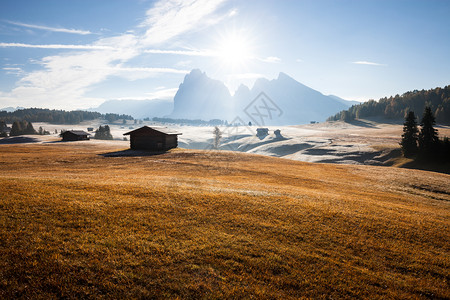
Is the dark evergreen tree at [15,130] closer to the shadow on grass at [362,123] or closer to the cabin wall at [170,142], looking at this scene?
the cabin wall at [170,142]

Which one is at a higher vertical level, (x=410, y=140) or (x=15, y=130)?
(x=15, y=130)

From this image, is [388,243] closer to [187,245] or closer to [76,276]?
[187,245]

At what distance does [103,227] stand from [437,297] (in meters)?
13.6

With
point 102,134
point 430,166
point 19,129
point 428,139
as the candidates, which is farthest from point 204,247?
point 19,129

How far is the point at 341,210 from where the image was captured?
48.5ft

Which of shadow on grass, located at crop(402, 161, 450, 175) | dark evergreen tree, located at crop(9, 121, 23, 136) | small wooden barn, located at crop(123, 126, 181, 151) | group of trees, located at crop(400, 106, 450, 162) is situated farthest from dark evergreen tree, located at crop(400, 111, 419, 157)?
dark evergreen tree, located at crop(9, 121, 23, 136)

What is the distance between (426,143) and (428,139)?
1.42 meters

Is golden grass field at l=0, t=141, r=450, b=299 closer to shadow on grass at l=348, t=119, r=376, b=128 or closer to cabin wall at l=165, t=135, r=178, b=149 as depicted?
cabin wall at l=165, t=135, r=178, b=149

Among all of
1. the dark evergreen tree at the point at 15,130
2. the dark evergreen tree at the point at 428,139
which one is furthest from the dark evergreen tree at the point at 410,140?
the dark evergreen tree at the point at 15,130

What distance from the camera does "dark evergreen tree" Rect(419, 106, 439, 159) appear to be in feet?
210

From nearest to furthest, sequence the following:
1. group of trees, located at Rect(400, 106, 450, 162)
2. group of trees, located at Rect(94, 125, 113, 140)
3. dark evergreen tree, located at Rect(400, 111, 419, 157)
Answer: group of trees, located at Rect(400, 106, 450, 162), dark evergreen tree, located at Rect(400, 111, 419, 157), group of trees, located at Rect(94, 125, 113, 140)

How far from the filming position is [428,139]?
65.3m

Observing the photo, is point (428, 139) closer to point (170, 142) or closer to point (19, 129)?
point (170, 142)

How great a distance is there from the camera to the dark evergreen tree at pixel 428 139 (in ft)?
210
